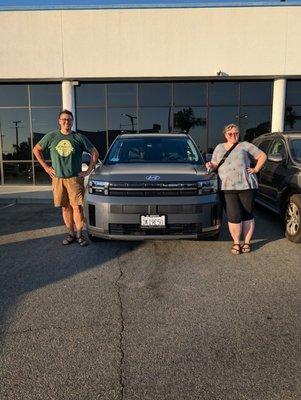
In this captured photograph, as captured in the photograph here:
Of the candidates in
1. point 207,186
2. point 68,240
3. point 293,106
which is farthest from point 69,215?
point 293,106

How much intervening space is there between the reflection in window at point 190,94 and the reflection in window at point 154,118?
55cm

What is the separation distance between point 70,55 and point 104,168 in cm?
Result: 851

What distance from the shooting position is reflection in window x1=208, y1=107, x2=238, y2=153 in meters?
13.8

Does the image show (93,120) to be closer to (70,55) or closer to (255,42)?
(70,55)

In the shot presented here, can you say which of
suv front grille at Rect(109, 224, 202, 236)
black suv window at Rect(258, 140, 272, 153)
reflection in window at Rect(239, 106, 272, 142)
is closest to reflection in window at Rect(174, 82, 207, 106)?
reflection in window at Rect(239, 106, 272, 142)

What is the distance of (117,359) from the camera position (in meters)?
2.81

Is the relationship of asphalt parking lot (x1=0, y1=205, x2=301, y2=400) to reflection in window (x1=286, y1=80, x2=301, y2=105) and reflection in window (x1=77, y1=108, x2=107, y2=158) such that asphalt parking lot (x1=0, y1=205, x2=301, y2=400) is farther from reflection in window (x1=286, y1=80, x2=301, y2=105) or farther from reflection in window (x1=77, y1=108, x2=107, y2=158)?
reflection in window (x1=286, y1=80, x2=301, y2=105)

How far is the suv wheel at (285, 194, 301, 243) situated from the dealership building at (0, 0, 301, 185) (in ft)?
25.9

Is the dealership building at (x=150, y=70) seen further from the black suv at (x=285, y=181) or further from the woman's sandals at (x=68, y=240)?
the woman's sandals at (x=68, y=240)

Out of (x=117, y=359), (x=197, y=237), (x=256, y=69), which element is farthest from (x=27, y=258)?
(x=256, y=69)

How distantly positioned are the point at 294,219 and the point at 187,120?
866 cm

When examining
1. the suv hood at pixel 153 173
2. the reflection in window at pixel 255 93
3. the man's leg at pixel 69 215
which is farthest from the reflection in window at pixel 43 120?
the suv hood at pixel 153 173

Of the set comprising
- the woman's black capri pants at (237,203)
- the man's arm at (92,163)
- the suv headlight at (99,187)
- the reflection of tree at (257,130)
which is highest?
the reflection of tree at (257,130)

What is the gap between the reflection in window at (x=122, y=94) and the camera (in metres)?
13.7
